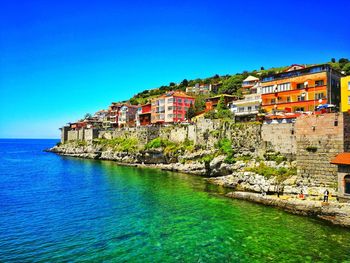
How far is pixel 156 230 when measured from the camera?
19.7 meters

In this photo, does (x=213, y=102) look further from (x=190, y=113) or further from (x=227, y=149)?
(x=227, y=149)

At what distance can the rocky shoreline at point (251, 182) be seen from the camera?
22.0 metres

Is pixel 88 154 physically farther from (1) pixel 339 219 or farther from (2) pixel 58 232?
(1) pixel 339 219

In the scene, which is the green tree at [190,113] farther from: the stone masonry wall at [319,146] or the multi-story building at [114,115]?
the stone masonry wall at [319,146]

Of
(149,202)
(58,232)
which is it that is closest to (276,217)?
(149,202)

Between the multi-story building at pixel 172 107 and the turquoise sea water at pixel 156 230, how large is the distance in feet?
124

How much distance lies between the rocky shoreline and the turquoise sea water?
119cm

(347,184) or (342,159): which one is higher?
(342,159)

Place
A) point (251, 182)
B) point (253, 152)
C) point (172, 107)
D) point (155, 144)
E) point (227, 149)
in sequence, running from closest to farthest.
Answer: point (251, 182), point (253, 152), point (227, 149), point (155, 144), point (172, 107)

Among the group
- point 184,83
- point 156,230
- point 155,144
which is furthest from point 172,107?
point 184,83

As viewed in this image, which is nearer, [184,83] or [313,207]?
[313,207]

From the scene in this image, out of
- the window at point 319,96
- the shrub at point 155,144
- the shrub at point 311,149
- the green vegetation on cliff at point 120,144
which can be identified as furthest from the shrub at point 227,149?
the green vegetation on cliff at point 120,144

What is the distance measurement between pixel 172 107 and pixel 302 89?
34.3 metres

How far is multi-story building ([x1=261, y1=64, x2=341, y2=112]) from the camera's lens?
37656 millimetres
